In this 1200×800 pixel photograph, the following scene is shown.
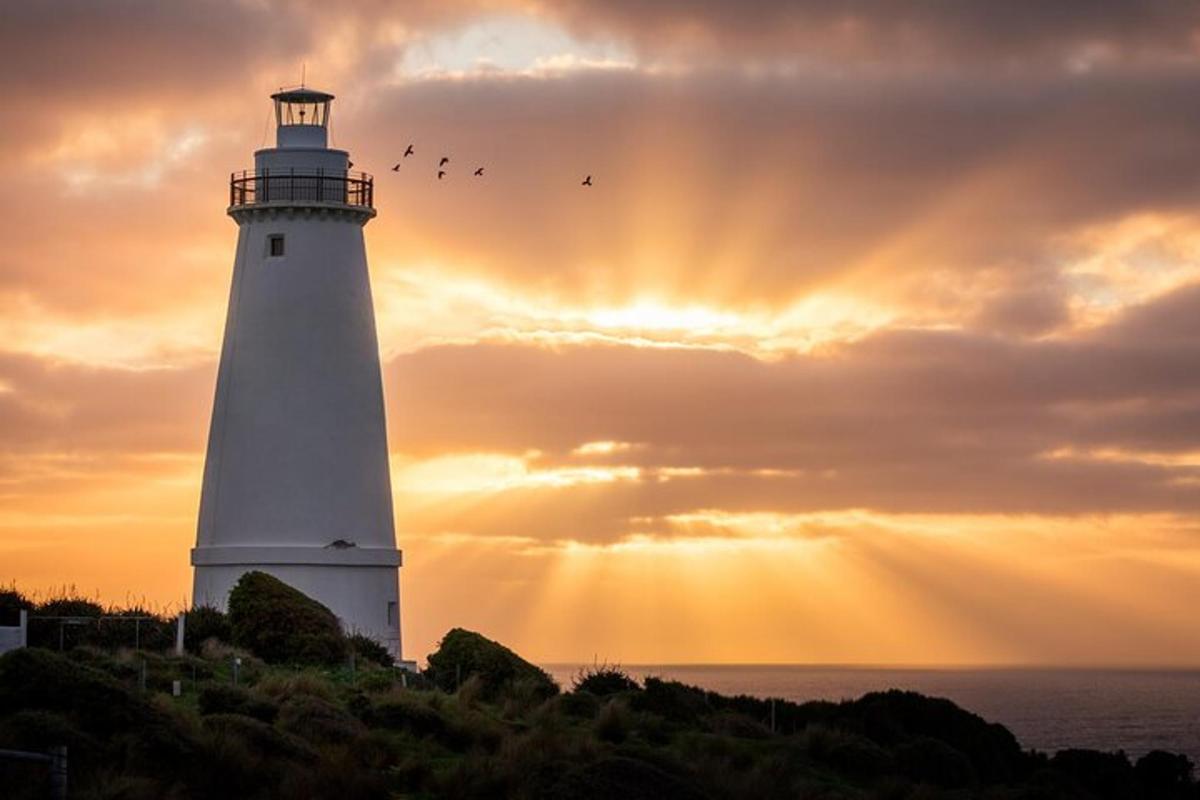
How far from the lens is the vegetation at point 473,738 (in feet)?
84.1

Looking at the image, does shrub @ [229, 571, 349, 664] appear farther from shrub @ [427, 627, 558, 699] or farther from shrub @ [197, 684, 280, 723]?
shrub @ [197, 684, 280, 723]

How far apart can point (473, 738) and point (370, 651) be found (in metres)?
13.6

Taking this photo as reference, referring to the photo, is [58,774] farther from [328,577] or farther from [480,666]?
[328,577]

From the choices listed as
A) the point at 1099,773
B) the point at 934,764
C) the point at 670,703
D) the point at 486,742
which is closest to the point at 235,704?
the point at 486,742

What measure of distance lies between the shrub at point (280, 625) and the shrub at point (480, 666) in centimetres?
203

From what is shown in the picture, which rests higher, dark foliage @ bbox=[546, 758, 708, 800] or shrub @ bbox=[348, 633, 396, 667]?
shrub @ bbox=[348, 633, 396, 667]

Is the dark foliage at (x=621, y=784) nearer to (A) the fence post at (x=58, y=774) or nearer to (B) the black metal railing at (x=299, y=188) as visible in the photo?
(A) the fence post at (x=58, y=774)

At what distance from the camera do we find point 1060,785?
3566 centimetres

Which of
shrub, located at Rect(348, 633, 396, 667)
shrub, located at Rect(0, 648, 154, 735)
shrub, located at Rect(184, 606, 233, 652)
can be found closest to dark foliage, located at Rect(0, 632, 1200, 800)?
shrub, located at Rect(0, 648, 154, 735)

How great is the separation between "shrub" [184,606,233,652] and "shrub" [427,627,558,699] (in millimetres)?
4259

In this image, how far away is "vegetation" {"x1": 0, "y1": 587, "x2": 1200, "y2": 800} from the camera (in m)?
25.6

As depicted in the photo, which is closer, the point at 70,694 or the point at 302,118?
the point at 70,694

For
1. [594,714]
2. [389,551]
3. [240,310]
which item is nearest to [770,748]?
[594,714]

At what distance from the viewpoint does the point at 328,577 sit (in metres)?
48.6
